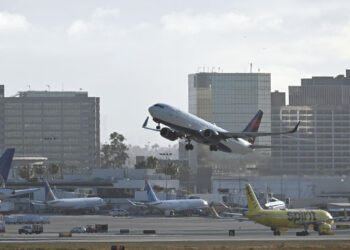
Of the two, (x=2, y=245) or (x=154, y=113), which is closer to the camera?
(x=2, y=245)

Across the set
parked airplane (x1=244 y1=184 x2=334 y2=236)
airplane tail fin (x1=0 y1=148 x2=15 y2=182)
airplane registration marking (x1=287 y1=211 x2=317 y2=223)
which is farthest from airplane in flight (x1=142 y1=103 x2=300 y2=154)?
airplane tail fin (x1=0 y1=148 x2=15 y2=182)

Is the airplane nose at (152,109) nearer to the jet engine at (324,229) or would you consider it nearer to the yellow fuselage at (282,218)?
the yellow fuselage at (282,218)

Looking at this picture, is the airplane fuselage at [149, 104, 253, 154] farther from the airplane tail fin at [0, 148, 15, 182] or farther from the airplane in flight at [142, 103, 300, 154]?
the airplane tail fin at [0, 148, 15, 182]

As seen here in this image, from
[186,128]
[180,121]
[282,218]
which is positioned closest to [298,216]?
[282,218]

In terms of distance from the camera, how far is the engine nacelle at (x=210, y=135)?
175m

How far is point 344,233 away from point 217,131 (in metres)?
28.4

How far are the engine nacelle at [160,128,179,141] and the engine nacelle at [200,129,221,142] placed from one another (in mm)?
4409

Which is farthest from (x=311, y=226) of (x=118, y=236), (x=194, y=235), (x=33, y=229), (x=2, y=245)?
(x=2, y=245)

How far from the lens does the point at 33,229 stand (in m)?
191

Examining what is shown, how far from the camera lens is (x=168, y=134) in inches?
6905

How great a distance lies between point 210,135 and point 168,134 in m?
6.71

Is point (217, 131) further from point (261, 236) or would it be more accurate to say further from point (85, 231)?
point (85, 231)

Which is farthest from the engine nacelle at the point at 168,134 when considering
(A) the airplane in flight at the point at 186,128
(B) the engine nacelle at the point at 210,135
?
(B) the engine nacelle at the point at 210,135

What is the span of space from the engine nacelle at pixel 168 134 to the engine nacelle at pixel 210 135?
4409mm
